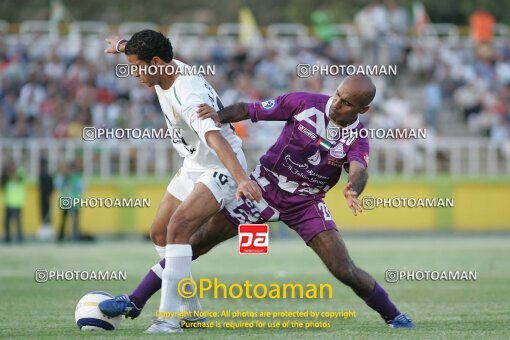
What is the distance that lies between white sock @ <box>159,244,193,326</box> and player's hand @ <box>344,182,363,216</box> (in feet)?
4.64

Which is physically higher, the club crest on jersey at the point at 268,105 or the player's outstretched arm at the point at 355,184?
the club crest on jersey at the point at 268,105

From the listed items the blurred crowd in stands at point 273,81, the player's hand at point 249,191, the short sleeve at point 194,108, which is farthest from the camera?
the blurred crowd in stands at point 273,81

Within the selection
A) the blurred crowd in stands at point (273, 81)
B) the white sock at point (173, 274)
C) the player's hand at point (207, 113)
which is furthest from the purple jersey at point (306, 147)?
the blurred crowd in stands at point (273, 81)

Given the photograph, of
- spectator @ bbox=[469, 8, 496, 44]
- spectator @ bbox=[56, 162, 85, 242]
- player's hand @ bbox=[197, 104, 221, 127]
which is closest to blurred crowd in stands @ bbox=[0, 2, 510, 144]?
spectator @ bbox=[469, 8, 496, 44]

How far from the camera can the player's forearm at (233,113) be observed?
9758mm

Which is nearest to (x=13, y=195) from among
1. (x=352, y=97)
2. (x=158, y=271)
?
(x=158, y=271)

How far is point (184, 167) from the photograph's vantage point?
10.3 metres

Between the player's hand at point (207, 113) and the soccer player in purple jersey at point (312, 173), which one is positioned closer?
the player's hand at point (207, 113)

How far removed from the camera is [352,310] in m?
11.8

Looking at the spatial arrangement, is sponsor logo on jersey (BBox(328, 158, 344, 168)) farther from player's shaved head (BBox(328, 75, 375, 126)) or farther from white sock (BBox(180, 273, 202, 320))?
white sock (BBox(180, 273, 202, 320))

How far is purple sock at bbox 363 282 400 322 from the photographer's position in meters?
9.90

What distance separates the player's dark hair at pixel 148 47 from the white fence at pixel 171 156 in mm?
17133

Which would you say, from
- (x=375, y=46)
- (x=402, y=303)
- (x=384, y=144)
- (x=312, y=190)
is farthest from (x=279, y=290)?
(x=375, y=46)

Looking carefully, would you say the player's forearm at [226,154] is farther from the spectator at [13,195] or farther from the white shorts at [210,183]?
the spectator at [13,195]
